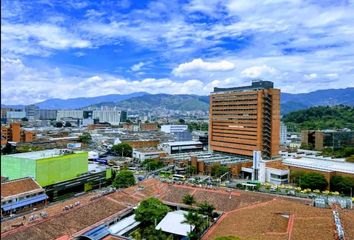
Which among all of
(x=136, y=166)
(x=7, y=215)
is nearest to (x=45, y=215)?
(x=7, y=215)

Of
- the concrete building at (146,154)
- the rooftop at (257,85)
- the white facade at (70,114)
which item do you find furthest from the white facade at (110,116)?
the rooftop at (257,85)

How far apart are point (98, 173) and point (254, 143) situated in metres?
22.6

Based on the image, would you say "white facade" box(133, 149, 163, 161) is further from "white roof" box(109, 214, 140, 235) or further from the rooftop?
"white roof" box(109, 214, 140, 235)

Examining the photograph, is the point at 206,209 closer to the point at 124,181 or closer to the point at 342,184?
the point at 124,181

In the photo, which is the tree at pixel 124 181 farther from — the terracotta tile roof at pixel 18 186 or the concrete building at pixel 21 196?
the terracotta tile roof at pixel 18 186

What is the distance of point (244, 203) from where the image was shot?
2641cm

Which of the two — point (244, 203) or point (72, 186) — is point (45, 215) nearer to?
point (72, 186)

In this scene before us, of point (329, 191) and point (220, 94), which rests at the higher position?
point (220, 94)

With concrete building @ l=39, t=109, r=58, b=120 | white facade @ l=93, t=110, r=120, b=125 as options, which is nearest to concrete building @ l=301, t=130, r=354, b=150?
white facade @ l=93, t=110, r=120, b=125

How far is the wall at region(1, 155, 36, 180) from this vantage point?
30219 mm

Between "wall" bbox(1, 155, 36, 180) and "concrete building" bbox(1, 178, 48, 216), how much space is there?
97cm

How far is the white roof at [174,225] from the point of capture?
72.7 ft

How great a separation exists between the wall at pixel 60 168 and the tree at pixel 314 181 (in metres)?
22.8

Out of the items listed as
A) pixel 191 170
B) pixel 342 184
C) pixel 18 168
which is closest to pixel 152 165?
pixel 191 170
